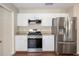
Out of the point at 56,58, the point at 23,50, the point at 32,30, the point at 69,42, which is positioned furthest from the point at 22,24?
the point at 56,58

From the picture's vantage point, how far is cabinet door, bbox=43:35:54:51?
7.57m

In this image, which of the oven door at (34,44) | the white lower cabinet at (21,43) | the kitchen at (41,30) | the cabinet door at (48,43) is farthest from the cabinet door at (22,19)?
the cabinet door at (48,43)

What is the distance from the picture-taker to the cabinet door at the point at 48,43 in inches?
298

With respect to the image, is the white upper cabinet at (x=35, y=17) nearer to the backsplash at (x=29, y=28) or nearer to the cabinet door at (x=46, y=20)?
the cabinet door at (x=46, y=20)

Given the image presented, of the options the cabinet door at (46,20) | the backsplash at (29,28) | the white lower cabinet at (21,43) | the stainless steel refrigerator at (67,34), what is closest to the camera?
the stainless steel refrigerator at (67,34)

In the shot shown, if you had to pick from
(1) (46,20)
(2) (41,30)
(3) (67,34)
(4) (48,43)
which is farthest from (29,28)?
(3) (67,34)

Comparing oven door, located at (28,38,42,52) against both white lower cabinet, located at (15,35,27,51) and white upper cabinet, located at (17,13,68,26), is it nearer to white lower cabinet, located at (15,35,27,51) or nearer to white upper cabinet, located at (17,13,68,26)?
white lower cabinet, located at (15,35,27,51)

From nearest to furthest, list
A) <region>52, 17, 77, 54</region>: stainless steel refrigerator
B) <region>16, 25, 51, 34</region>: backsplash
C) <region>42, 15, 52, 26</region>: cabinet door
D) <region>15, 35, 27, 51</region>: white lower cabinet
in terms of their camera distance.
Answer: <region>52, 17, 77, 54</region>: stainless steel refrigerator → <region>15, 35, 27, 51</region>: white lower cabinet → <region>42, 15, 52, 26</region>: cabinet door → <region>16, 25, 51, 34</region>: backsplash

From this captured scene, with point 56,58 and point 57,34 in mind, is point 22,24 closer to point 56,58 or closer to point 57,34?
point 57,34

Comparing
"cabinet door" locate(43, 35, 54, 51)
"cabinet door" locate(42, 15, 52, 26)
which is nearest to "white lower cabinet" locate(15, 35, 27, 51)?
"cabinet door" locate(43, 35, 54, 51)

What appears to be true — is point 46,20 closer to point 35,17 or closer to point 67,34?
point 35,17

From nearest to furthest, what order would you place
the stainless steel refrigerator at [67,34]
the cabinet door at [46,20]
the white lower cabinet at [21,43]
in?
the stainless steel refrigerator at [67,34] < the white lower cabinet at [21,43] < the cabinet door at [46,20]

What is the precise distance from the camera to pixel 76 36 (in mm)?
6797

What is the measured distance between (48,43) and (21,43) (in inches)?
49.7
